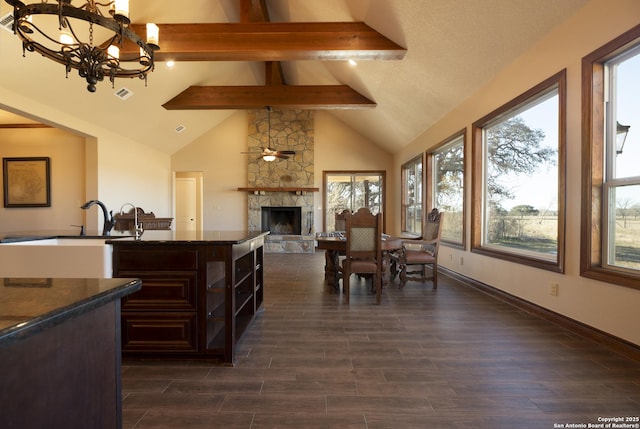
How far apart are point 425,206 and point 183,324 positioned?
4948 mm

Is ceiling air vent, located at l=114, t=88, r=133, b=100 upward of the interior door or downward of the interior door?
upward

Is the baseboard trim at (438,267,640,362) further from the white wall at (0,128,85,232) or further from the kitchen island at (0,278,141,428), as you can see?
the white wall at (0,128,85,232)

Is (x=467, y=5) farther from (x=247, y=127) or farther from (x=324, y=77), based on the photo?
(x=247, y=127)

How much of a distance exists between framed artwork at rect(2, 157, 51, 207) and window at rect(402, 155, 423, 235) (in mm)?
7319

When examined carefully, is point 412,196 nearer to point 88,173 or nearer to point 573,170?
point 573,170

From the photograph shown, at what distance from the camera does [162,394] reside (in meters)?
1.70

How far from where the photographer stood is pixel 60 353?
0.68 metres

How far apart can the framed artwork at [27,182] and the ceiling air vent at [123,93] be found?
2187 mm

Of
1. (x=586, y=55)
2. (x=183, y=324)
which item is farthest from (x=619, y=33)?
(x=183, y=324)

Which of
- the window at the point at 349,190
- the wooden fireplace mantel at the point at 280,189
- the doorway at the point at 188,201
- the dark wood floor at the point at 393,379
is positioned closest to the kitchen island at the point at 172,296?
the dark wood floor at the point at 393,379

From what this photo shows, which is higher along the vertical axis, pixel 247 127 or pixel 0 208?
pixel 247 127

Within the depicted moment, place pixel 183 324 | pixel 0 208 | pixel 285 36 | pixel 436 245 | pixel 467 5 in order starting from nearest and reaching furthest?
pixel 183 324
pixel 467 5
pixel 285 36
pixel 436 245
pixel 0 208

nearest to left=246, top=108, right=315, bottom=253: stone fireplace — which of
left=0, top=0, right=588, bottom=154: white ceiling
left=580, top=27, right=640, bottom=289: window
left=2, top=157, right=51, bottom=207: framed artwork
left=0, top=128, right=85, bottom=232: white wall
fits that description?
left=0, top=0, right=588, bottom=154: white ceiling

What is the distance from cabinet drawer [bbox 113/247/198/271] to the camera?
201cm
